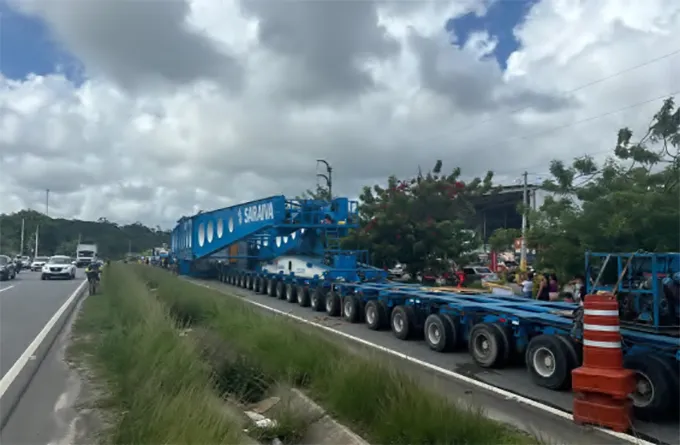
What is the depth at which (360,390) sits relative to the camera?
20.0 ft

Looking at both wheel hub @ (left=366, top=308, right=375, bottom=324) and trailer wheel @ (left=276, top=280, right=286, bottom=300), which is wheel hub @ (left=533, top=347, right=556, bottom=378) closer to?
wheel hub @ (left=366, top=308, right=375, bottom=324)

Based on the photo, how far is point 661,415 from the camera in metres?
6.53

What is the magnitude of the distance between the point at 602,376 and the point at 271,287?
1908cm

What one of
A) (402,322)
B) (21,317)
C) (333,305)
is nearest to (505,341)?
(402,322)

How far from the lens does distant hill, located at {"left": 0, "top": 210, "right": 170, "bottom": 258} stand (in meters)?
107

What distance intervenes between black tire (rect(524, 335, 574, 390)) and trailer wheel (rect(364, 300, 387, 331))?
5598 millimetres

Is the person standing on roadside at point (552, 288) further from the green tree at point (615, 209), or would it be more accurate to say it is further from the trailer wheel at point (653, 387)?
the trailer wheel at point (653, 387)

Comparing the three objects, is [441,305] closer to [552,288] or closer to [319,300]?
[552,288]

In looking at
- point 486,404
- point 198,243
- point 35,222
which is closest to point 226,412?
point 486,404

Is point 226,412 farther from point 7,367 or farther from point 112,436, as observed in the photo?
point 7,367

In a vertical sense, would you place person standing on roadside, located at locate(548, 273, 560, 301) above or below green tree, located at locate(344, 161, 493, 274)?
below

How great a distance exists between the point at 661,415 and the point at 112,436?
18.4 feet

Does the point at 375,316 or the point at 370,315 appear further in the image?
the point at 370,315

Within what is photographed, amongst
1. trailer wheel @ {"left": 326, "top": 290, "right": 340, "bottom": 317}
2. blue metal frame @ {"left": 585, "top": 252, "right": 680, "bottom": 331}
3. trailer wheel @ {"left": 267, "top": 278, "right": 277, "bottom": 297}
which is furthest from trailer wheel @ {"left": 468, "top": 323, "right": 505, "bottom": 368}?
trailer wheel @ {"left": 267, "top": 278, "right": 277, "bottom": 297}
